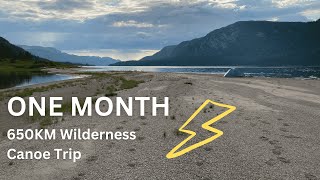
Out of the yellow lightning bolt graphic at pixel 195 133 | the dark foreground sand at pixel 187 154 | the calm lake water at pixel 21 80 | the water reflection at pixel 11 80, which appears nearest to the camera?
the dark foreground sand at pixel 187 154

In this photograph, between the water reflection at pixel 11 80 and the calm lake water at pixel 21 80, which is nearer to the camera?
the water reflection at pixel 11 80

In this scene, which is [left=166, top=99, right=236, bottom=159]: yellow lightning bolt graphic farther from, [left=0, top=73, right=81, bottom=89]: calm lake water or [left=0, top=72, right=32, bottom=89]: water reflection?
[left=0, top=72, right=32, bottom=89]: water reflection

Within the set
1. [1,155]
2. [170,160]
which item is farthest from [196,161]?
[1,155]

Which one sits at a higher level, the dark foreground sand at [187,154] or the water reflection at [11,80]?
the dark foreground sand at [187,154]

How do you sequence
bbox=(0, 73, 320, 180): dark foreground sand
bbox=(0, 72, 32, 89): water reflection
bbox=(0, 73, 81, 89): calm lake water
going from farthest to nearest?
bbox=(0, 73, 81, 89): calm lake water < bbox=(0, 72, 32, 89): water reflection < bbox=(0, 73, 320, 180): dark foreground sand

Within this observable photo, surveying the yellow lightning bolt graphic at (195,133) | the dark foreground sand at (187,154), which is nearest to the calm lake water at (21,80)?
the yellow lightning bolt graphic at (195,133)

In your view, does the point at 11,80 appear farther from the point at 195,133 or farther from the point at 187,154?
the point at 187,154

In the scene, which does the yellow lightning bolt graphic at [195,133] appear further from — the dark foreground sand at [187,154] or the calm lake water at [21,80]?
the calm lake water at [21,80]

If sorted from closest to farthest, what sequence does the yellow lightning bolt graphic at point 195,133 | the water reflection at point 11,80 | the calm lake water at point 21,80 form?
the yellow lightning bolt graphic at point 195,133 → the water reflection at point 11,80 → the calm lake water at point 21,80

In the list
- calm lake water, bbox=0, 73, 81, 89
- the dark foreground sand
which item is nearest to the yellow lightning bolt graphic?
the dark foreground sand

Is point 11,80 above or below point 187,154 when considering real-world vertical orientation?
below

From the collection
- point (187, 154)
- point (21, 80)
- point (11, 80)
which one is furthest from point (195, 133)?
point (11, 80)

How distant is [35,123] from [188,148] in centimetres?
1248

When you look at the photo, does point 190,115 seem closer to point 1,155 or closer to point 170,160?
point 170,160
